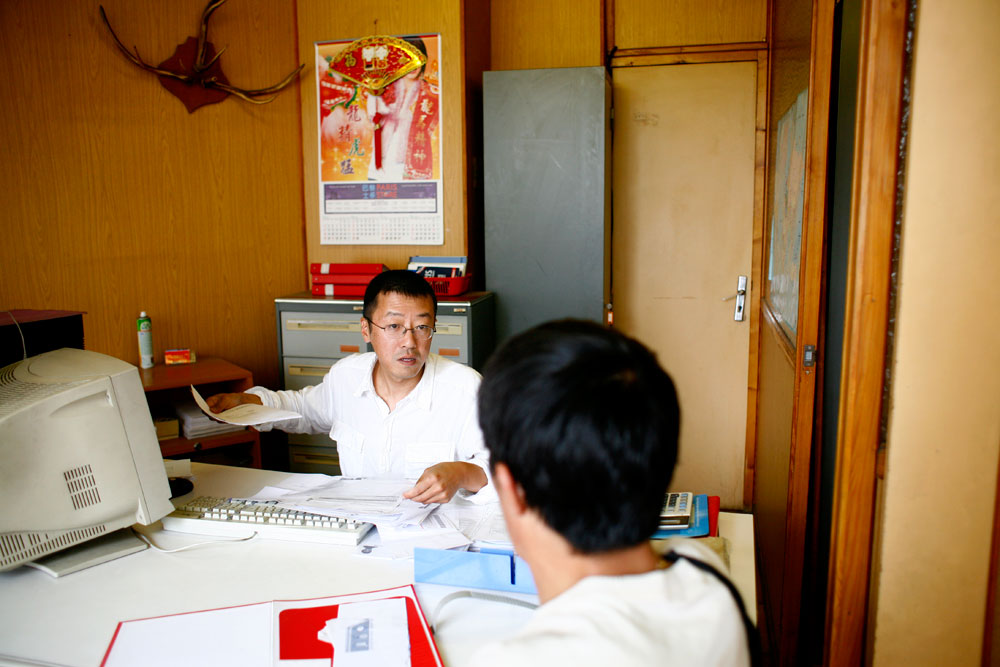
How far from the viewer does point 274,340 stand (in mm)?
3600

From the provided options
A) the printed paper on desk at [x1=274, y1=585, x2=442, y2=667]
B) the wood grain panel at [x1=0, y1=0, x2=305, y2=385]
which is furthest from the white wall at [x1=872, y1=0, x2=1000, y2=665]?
the wood grain panel at [x1=0, y1=0, x2=305, y2=385]

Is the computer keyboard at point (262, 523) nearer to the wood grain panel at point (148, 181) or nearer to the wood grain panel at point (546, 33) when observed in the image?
the wood grain panel at point (148, 181)

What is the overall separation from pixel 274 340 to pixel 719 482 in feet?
7.65

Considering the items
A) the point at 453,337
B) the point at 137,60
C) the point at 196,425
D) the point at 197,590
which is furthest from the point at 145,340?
the point at 197,590

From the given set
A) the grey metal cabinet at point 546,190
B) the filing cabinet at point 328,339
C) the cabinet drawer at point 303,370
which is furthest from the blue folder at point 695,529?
the cabinet drawer at point 303,370

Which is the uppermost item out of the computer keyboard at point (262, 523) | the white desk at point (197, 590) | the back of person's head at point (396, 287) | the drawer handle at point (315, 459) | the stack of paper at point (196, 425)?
the back of person's head at point (396, 287)

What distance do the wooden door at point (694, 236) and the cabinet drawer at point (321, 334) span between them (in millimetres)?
1360

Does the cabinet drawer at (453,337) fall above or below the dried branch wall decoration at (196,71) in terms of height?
below

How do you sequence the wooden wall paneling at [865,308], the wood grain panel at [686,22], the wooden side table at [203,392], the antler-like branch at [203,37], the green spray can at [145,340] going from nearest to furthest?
the wooden wall paneling at [865,308], the wooden side table at [203,392], the green spray can at [145,340], the antler-like branch at [203,37], the wood grain panel at [686,22]

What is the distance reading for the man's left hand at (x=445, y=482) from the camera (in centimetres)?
161

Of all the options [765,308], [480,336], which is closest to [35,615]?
[480,336]

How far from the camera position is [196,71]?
319cm

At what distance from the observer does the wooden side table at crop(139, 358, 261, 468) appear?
283 centimetres

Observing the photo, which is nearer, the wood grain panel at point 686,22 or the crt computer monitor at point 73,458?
the crt computer monitor at point 73,458
